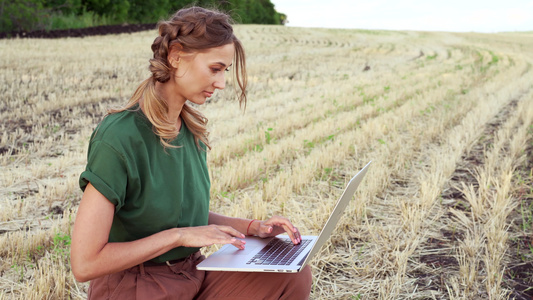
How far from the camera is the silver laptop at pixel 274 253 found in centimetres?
232

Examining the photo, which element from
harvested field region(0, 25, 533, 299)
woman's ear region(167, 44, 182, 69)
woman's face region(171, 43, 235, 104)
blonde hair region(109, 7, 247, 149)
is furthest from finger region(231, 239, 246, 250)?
harvested field region(0, 25, 533, 299)

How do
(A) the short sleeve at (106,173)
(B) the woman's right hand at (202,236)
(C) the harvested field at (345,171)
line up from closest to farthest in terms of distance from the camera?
(A) the short sleeve at (106,173), (B) the woman's right hand at (202,236), (C) the harvested field at (345,171)

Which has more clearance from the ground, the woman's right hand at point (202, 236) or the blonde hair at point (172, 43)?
the blonde hair at point (172, 43)

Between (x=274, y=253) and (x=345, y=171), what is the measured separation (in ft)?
13.0

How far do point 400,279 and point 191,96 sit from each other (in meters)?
2.16

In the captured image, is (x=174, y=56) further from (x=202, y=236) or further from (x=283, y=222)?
(x=283, y=222)

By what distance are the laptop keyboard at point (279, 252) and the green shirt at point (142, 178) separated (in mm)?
334

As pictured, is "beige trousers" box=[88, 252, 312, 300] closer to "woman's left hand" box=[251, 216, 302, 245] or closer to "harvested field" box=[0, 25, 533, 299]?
"woman's left hand" box=[251, 216, 302, 245]

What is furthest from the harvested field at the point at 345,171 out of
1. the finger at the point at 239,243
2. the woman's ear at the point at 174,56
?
the woman's ear at the point at 174,56

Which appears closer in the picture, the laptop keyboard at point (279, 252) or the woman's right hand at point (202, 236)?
the woman's right hand at point (202, 236)

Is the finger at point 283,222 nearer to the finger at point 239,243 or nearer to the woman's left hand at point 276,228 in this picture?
the woman's left hand at point 276,228

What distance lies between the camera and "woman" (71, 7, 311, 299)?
205 cm

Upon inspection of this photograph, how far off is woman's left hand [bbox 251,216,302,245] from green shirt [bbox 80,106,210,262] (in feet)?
1.21

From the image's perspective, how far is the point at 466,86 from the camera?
1338 centimetres
